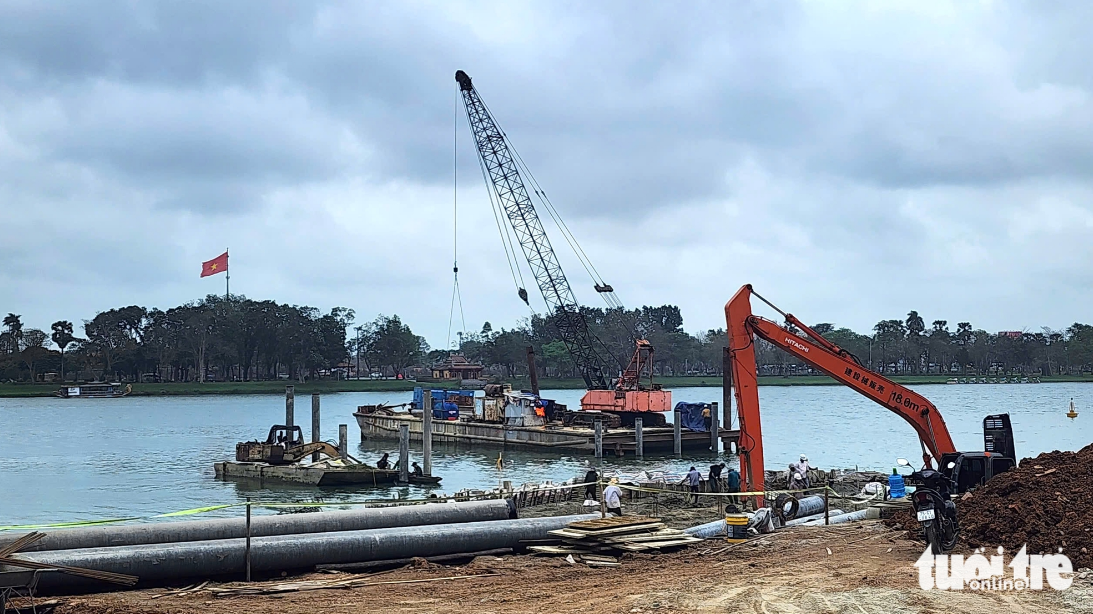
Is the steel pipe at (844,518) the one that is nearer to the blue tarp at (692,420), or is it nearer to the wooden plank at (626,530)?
the wooden plank at (626,530)

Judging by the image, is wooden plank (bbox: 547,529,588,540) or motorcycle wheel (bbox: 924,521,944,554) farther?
wooden plank (bbox: 547,529,588,540)

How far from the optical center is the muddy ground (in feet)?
38.5

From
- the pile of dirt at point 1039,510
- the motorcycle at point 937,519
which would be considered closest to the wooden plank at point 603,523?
the motorcycle at point 937,519

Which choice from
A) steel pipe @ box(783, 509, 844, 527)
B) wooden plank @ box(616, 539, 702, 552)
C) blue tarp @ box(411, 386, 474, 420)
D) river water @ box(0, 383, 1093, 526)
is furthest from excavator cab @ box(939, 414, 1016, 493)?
blue tarp @ box(411, 386, 474, 420)

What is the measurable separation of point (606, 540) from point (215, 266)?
82669 mm

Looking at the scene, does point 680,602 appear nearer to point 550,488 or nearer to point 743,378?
point 743,378

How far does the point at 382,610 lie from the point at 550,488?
14.2 meters

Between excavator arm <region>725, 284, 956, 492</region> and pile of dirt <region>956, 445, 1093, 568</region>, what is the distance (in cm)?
621

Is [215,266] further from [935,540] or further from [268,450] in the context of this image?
[935,540]

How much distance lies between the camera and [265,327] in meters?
139

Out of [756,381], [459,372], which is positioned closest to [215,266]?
[459,372]

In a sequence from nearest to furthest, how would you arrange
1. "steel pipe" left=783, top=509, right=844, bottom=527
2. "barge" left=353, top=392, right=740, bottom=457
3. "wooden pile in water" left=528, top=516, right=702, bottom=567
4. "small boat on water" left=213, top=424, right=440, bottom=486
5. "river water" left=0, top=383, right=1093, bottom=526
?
1. "wooden pile in water" left=528, top=516, right=702, bottom=567
2. "steel pipe" left=783, top=509, right=844, bottom=527
3. "river water" left=0, top=383, right=1093, bottom=526
4. "small boat on water" left=213, top=424, right=440, bottom=486
5. "barge" left=353, top=392, right=740, bottom=457

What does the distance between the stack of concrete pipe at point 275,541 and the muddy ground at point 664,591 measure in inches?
17.9

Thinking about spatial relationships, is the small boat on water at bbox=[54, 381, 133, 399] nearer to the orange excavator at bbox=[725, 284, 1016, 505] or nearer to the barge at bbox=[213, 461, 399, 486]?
the barge at bbox=[213, 461, 399, 486]
